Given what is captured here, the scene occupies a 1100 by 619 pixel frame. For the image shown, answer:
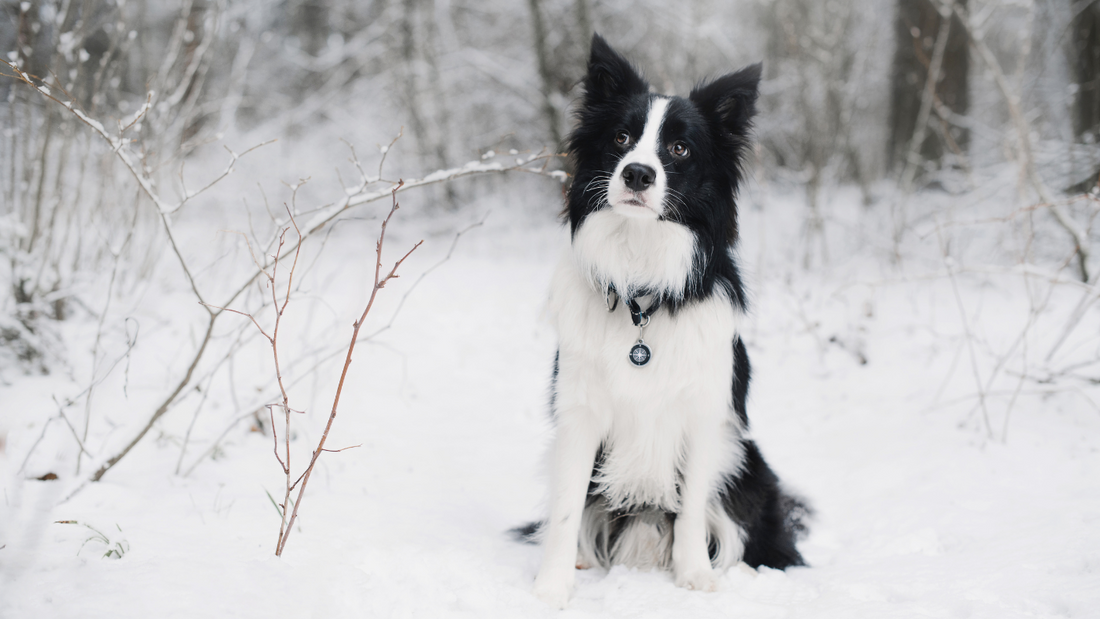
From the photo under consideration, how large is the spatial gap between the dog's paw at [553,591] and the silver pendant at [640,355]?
0.80 meters

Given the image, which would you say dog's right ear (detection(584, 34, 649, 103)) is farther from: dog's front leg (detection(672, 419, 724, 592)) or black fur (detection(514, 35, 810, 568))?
dog's front leg (detection(672, 419, 724, 592))

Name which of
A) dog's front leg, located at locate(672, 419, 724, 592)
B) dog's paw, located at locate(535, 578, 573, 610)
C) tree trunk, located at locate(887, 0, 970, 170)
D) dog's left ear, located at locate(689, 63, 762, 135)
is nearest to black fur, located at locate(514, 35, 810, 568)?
dog's left ear, located at locate(689, 63, 762, 135)

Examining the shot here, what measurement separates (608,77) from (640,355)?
116cm

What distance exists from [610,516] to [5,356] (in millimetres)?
3220

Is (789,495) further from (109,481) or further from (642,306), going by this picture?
(109,481)

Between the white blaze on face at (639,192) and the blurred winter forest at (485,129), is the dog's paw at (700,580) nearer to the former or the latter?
the white blaze on face at (639,192)

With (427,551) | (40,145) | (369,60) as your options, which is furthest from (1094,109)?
(369,60)

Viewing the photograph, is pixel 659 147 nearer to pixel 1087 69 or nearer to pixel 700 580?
pixel 700 580

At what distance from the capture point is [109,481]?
2.39 meters

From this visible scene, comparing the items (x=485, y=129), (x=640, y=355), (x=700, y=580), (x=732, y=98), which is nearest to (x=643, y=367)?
(x=640, y=355)

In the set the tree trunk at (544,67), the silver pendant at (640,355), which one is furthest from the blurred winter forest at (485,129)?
the silver pendant at (640,355)

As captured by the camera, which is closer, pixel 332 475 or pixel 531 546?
pixel 531 546

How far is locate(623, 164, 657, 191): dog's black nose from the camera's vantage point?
211 cm

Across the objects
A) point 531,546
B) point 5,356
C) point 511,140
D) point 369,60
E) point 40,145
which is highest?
point 369,60
